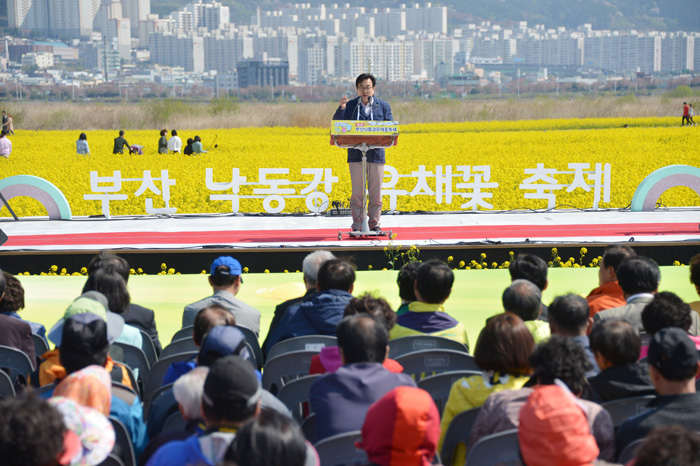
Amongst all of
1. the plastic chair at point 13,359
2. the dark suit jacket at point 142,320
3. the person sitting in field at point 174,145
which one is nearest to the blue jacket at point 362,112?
the dark suit jacket at point 142,320

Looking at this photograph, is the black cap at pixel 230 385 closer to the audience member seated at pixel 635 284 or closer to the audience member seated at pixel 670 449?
the audience member seated at pixel 670 449

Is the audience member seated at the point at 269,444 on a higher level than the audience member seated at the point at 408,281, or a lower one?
higher

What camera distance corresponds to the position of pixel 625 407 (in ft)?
11.1

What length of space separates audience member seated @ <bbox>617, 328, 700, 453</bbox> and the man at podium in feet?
17.5

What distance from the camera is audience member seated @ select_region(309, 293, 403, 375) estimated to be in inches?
147

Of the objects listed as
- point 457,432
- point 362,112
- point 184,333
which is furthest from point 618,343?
point 362,112

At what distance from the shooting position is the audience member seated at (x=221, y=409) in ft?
8.85

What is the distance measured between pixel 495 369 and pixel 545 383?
0.30 m

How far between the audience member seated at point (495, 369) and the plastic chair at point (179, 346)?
146cm

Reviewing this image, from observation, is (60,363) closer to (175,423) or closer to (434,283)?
(175,423)

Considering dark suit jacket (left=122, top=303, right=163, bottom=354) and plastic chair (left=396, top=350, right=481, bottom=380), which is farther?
dark suit jacket (left=122, top=303, right=163, bottom=354)

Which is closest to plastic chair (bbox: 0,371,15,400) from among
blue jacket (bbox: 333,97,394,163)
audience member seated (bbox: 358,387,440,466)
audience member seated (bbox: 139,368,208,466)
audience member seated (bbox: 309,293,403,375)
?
audience member seated (bbox: 139,368,208,466)

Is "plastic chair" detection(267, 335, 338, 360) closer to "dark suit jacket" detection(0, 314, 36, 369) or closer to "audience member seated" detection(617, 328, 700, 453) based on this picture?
"dark suit jacket" detection(0, 314, 36, 369)

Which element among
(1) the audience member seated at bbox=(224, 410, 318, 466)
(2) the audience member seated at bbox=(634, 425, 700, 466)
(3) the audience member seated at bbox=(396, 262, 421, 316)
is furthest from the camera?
(3) the audience member seated at bbox=(396, 262, 421, 316)
